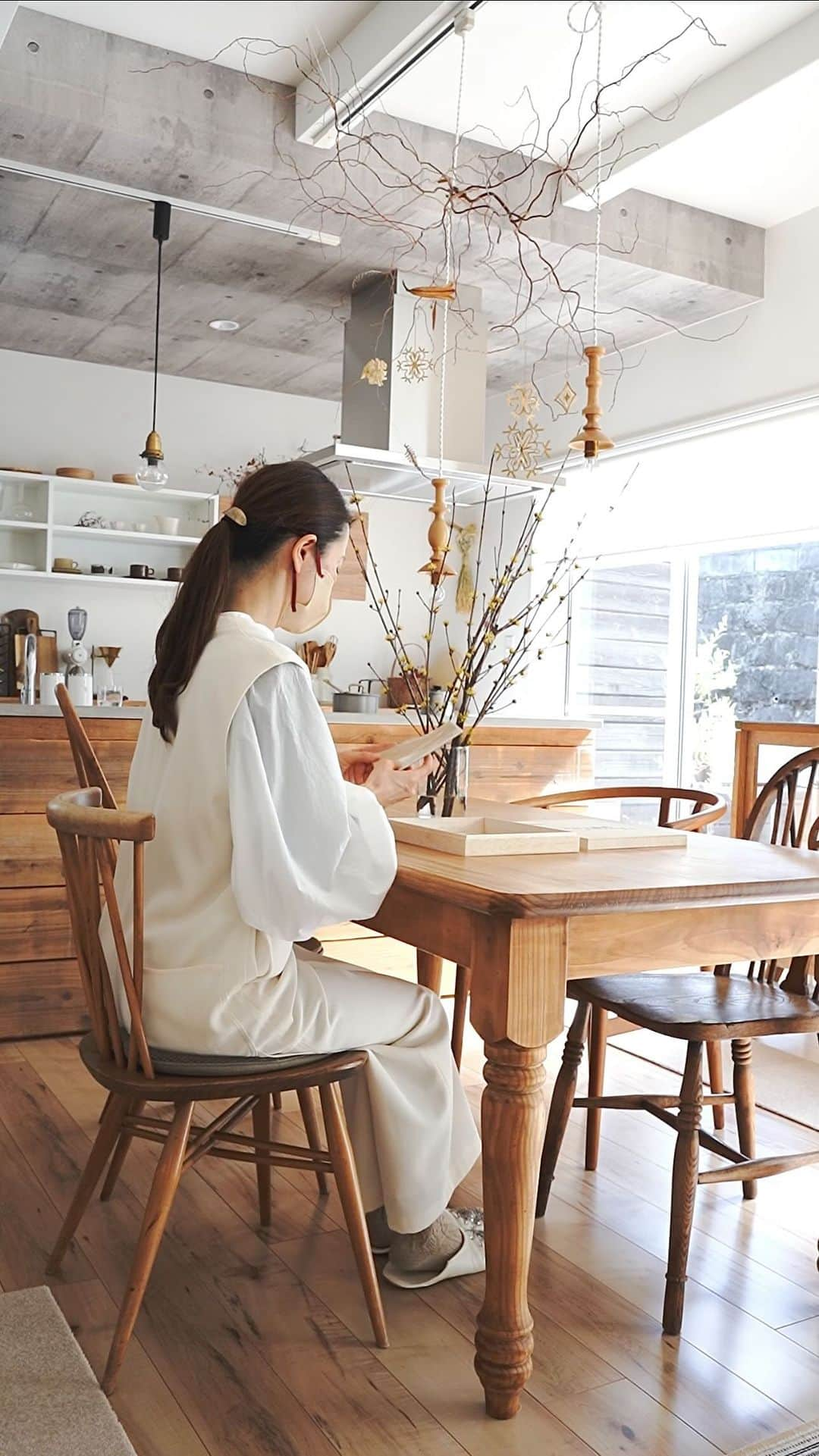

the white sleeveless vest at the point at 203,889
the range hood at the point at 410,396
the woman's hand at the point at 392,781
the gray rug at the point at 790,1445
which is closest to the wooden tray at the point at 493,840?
the woman's hand at the point at 392,781

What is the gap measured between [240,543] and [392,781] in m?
0.45

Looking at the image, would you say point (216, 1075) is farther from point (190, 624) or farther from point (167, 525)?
point (167, 525)

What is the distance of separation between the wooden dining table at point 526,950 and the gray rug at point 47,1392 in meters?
0.51

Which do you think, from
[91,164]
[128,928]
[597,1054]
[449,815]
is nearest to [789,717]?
[597,1054]

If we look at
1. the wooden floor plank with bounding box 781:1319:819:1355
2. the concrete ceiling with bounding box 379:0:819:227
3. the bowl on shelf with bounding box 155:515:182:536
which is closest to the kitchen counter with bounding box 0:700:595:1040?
the concrete ceiling with bounding box 379:0:819:227

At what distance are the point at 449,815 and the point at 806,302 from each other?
2997 mm

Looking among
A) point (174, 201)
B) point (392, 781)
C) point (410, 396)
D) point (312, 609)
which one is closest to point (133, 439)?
point (410, 396)

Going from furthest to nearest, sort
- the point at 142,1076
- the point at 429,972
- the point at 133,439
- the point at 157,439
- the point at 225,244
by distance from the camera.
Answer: the point at 133,439, the point at 157,439, the point at 225,244, the point at 429,972, the point at 142,1076

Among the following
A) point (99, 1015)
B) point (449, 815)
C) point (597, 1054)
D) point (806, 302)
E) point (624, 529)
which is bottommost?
point (597, 1054)

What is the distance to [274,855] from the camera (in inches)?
61.7

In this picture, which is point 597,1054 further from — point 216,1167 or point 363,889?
point 363,889

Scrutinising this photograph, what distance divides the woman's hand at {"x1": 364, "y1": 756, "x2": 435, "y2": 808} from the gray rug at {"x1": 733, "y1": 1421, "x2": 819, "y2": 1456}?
1.01 m

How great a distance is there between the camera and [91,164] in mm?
3410

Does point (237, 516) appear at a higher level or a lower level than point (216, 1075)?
higher
